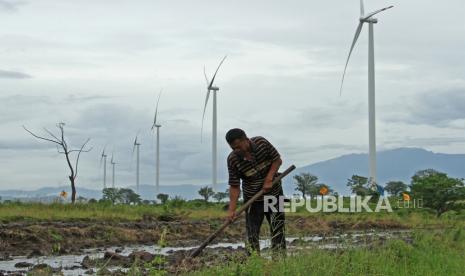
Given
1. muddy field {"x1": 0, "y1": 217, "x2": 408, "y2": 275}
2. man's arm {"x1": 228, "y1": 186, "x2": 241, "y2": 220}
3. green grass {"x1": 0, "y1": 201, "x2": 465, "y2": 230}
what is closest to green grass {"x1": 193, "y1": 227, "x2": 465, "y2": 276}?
muddy field {"x1": 0, "y1": 217, "x2": 408, "y2": 275}

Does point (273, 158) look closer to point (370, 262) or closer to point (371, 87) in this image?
point (370, 262)

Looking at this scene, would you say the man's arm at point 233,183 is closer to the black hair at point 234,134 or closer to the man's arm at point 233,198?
the man's arm at point 233,198

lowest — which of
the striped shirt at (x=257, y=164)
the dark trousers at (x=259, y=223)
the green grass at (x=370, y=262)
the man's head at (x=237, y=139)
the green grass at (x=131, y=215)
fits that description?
the green grass at (x=131, y=215)

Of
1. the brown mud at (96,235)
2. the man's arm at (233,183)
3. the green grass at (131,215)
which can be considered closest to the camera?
the man's arm at (233,183)

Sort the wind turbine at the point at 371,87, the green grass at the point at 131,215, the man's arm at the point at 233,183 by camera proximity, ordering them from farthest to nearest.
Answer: the wind turbine at the point at 371,87, the green grass at the point at 131,215, the man's arm at the point at 233,183

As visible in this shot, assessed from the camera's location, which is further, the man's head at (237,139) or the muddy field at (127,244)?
the muddy field at (127,244)

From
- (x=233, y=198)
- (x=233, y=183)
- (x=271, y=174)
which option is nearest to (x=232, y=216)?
(x=233, y=198)

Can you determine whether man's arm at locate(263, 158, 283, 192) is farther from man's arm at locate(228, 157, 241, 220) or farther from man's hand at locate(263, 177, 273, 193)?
man's arm at locate(228, 157, 241, 220)

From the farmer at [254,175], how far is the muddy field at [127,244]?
256 millimetres

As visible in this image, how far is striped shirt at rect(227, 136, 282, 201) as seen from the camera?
7898 mm

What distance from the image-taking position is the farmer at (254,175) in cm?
773

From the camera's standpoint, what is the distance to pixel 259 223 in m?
8.02

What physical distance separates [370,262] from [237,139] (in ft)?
5.78

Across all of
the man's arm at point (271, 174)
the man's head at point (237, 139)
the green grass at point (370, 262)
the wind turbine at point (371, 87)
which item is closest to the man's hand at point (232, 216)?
the man's arm at point (271, 174)
